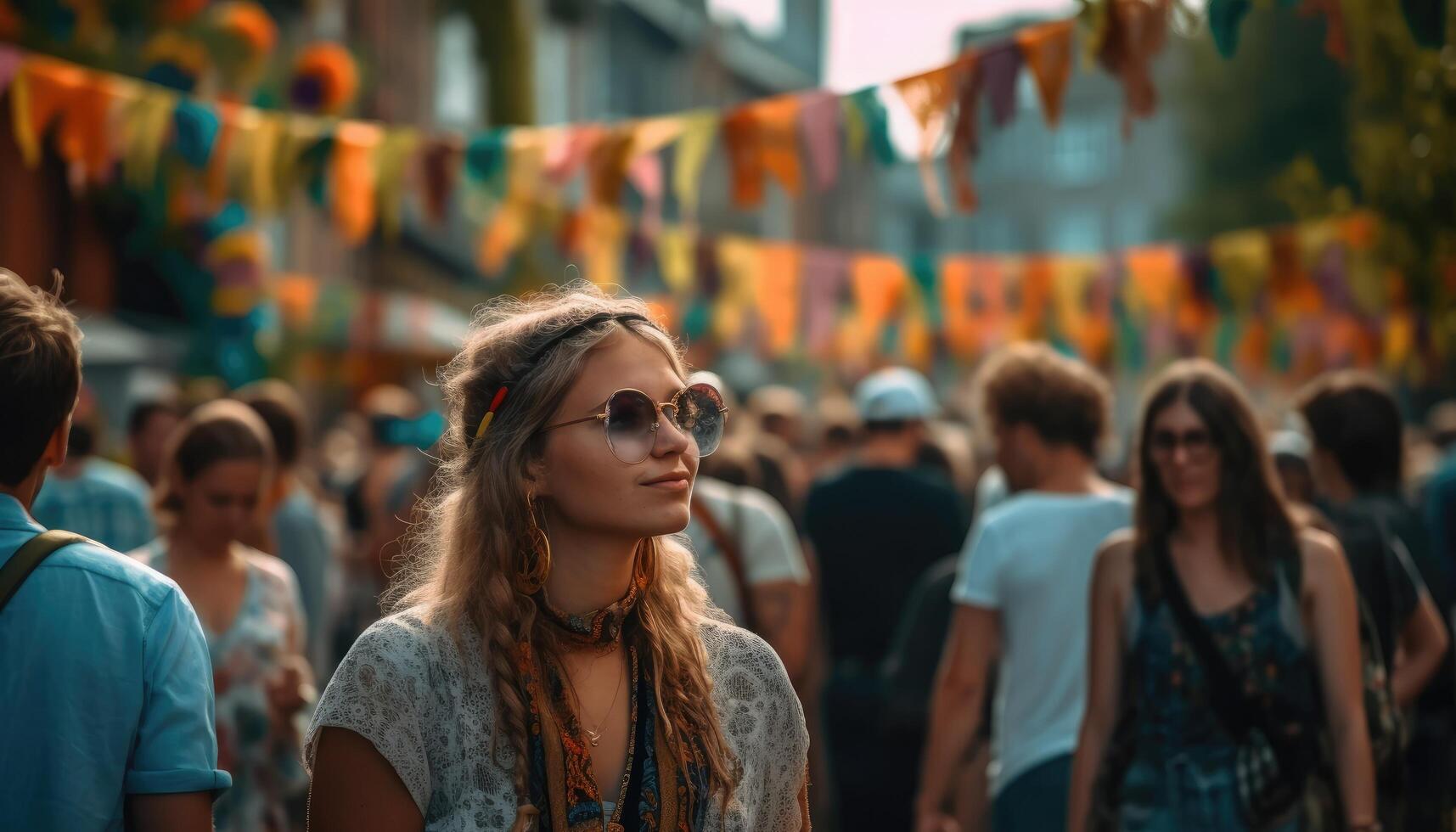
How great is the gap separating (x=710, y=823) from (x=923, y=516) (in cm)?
407

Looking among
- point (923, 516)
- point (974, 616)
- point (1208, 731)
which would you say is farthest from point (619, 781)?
point (923, 516)

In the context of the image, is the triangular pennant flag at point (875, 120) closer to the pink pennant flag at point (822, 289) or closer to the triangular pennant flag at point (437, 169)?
the triangular pennant flag at point (437, 169)

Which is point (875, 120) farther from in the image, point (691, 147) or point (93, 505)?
point (93, 505)

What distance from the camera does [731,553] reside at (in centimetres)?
546

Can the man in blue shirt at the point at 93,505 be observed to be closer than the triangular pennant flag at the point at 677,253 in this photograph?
Yes

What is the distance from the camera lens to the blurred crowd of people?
12.9 feet

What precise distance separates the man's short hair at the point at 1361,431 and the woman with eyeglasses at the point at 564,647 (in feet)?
9.51

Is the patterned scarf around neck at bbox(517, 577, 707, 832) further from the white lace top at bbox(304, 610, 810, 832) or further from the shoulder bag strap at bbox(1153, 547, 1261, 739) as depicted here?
the shoulder bag strap at bbox(1153, 547, 1261, 739)

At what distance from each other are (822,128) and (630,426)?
519cm

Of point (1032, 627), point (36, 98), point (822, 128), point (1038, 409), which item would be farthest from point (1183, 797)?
point (36, 98)

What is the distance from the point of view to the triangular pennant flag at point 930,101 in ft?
21.8

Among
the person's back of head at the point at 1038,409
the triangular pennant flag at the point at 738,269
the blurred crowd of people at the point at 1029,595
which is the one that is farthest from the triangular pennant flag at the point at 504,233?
the person's back of head at the point at 1038,409

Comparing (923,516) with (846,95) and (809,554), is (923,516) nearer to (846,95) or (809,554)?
(809,554)

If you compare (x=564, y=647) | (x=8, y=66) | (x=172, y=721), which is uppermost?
(x=8, y=66)
